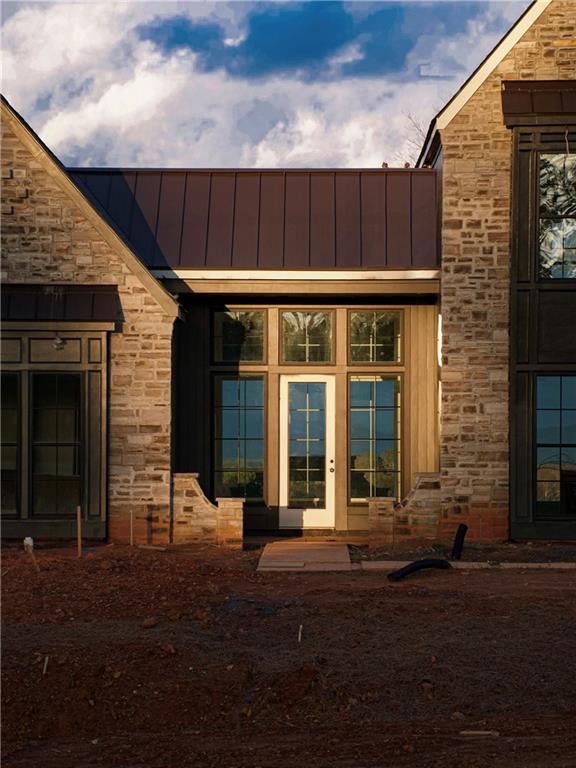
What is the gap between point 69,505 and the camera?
1302cm

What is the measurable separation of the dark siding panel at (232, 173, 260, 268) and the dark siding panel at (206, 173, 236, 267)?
0.08 metres

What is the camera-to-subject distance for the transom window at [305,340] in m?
14.5

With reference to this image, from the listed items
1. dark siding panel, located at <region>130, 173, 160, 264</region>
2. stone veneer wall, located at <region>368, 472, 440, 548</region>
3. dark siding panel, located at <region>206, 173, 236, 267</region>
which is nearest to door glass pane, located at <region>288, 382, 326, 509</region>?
stone veneer wall, located at <region>368, 472, 440, 548</region>

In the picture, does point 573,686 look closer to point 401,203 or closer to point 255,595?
point 255,595

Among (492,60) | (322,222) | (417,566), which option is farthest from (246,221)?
(417,566)

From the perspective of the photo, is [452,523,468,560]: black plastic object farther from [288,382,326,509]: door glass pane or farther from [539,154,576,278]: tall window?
[539,154,576,278]: tall window

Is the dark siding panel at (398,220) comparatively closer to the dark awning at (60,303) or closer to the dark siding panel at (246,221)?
the dark siding panel at (246,221)

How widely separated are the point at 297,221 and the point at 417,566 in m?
5.83

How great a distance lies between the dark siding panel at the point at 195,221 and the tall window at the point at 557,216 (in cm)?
456

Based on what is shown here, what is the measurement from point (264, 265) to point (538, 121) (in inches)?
158

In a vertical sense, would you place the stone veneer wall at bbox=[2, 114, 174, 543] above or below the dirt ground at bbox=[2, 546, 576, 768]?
above

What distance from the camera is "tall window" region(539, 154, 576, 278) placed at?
1316 centimetres

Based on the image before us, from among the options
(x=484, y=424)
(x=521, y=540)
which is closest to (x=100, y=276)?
(x=484, y=424)

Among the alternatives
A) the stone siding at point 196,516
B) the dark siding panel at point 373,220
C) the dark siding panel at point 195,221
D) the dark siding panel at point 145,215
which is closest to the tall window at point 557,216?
the dark siding panel at point 373,220
